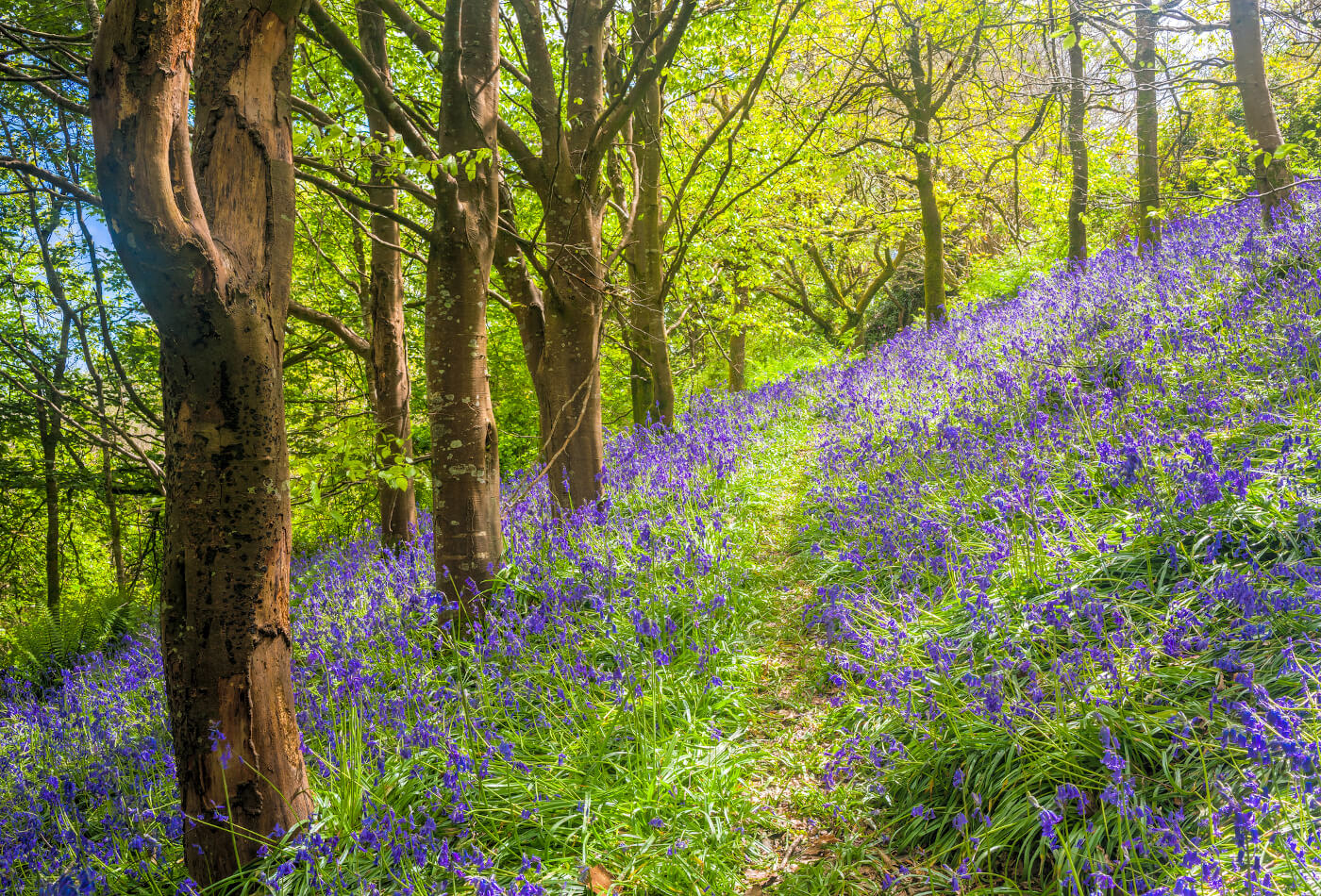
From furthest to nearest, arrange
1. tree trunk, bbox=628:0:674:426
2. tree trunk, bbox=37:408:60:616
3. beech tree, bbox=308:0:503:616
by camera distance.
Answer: tree trunk, bbox=37:408:60:616 < tree trunk, bbox=628:0:674:426 < beech tree, bbox=308:0:503:616

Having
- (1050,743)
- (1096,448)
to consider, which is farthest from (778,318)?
(1050,743)

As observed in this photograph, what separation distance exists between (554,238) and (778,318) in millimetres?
14548

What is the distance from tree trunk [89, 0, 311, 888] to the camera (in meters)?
2.31

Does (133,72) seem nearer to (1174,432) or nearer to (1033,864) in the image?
(1033,864)

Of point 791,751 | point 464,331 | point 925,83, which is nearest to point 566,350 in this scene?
point 464,331

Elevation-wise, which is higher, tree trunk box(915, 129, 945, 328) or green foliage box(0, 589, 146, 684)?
tree trunk box(915, 129, 945, 328)

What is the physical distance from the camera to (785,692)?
3.73m

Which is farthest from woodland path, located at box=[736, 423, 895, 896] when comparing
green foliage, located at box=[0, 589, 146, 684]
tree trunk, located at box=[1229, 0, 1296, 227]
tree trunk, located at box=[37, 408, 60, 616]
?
tree trunk, located at box=[37, 408, 60, 616]

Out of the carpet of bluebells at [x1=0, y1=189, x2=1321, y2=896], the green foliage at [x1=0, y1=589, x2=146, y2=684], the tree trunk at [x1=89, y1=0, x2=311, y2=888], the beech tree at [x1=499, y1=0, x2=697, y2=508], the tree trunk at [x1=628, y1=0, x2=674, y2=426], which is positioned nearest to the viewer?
the carpet of bluebells at [x1=0, y1=189, x2=1321, y2=896]

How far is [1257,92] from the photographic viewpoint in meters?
6.71

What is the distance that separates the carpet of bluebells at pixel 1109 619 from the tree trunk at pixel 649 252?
3.92m

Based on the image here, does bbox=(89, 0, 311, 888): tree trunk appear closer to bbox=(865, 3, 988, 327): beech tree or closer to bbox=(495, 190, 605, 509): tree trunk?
bbox=(495, 190, 605, 509): tree trunk

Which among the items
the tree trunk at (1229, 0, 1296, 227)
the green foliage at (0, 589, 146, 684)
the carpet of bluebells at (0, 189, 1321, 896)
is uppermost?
the tree trunk at (1229, 0, 1296, 227)

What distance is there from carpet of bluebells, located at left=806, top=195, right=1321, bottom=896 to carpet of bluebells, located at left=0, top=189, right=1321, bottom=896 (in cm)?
2
